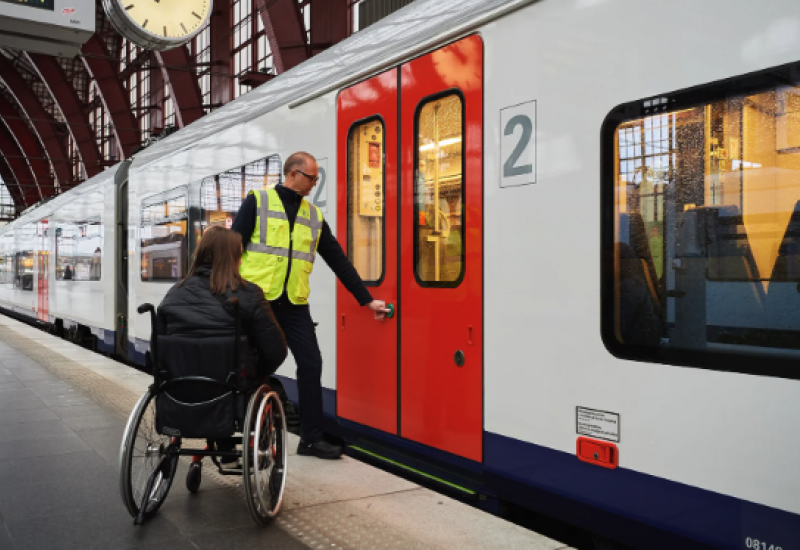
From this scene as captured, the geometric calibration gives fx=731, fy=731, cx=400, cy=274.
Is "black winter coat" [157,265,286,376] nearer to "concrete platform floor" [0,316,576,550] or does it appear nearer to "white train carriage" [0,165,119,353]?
"concrete platform floor" [0,316,576,550]

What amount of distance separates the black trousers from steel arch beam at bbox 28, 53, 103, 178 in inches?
1237

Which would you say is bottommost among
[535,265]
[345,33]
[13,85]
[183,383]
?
[183,383]

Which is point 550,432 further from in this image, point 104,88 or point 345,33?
point 104,88

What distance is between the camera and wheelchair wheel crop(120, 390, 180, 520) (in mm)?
3025

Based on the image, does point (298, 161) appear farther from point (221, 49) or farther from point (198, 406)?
point (221, 49)

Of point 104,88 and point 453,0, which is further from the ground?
point 104,88

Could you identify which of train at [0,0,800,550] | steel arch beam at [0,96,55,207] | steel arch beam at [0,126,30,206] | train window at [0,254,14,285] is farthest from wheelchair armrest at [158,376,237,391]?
steel arch beam at [0,126,30,206]

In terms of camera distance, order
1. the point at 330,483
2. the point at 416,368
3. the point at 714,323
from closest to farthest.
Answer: the point at 714,323
the point at 330,483
the point at 416,368

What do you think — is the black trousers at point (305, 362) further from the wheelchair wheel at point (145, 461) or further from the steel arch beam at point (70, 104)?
the steel arch beam at point (70, 104)

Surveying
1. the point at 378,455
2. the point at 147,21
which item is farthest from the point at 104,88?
the point at 378,455

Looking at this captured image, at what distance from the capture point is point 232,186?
616cm

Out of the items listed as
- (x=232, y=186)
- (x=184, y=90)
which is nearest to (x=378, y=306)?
(x=232, y=186)

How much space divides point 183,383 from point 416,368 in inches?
51.3

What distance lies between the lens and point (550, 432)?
123 inches
